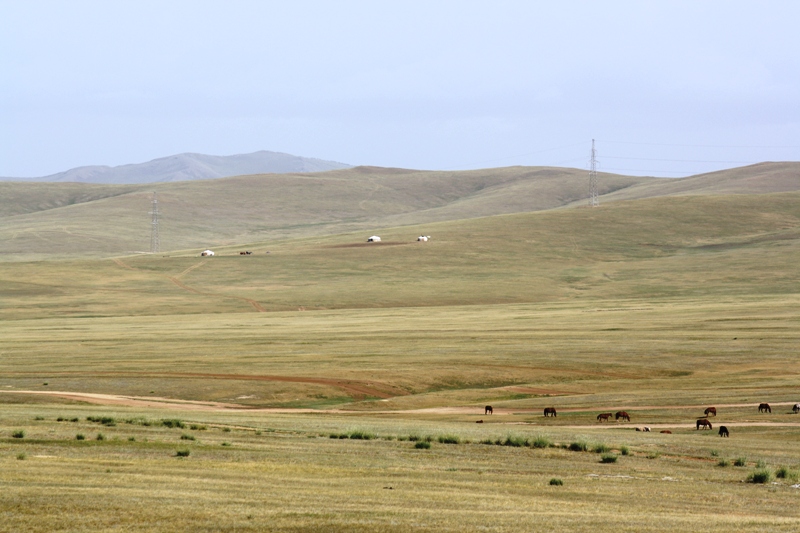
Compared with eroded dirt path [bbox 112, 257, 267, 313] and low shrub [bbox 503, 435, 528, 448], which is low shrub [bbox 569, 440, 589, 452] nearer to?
low shrub [bbox 503, 435, 528, 448]

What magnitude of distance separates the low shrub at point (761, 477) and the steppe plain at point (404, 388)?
187 millimetres

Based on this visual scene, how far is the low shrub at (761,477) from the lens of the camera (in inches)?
904

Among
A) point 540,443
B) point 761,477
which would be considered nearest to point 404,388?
point 540,443

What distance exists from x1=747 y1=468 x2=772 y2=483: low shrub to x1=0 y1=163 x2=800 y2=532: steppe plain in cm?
19

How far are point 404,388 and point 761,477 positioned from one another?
31.5 meters

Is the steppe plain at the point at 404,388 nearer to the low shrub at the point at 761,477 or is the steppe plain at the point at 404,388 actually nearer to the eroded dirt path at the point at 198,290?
the low shrub at the point at 761,477

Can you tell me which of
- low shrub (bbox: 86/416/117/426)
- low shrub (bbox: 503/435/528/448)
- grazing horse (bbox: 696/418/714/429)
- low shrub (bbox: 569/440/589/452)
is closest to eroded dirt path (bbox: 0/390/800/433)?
grazing horse (bbox: 696/418/714/429)

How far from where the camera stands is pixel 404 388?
175 feet

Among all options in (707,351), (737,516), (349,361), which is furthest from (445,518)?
(707,351)

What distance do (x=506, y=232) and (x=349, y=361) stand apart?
108325 millimetres

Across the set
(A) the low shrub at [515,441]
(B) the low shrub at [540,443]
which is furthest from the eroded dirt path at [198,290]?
(B) the low shrub at [540,443]

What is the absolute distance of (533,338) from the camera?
72250mm

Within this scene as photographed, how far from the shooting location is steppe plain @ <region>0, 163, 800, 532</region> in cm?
1727

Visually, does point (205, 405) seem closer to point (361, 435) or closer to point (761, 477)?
point (361, 435)
